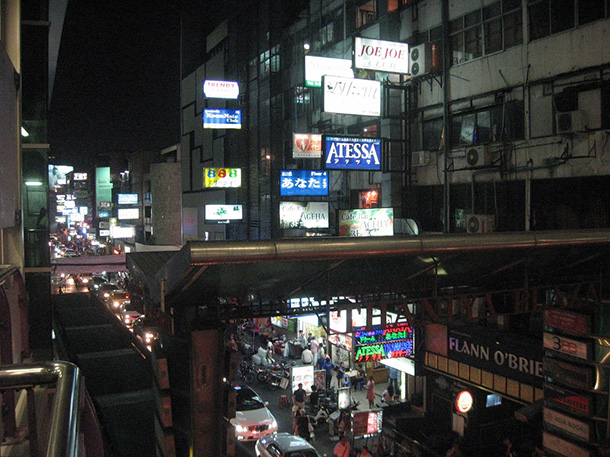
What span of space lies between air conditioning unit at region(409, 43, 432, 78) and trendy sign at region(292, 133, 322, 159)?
617 cm

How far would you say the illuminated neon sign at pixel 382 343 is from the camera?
15633 mm

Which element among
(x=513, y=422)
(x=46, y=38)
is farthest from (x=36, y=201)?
(x=513, y=422)

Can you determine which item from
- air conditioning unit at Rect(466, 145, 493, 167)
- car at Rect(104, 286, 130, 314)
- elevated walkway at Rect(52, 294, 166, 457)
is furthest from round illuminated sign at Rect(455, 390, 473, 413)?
car at Rect(104, 286, 130, 314)

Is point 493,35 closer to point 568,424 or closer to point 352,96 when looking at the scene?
point 352,96

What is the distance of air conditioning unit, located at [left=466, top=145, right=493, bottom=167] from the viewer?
1792 cm

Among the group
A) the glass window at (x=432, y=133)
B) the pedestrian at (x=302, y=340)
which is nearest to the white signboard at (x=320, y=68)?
the glass window at (x=432, y=133)

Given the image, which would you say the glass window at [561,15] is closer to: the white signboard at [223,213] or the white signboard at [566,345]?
the white signboard at [566,345]

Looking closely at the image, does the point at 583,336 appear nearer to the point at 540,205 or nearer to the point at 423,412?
the point at 540,205

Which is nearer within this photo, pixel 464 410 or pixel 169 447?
pixel 169 447

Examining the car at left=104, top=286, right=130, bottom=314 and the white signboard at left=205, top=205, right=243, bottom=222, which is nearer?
the car at left=104, top=286, right=130, bottom=314

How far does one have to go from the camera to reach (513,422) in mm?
18469

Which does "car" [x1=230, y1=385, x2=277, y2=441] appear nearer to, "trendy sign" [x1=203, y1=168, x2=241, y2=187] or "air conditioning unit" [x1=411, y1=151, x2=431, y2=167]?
"air conditioning unit" [x1=411, y1=151, x2=431, y2=167]

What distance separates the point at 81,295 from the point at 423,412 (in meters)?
17.9

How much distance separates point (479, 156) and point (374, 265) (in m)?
9.55
